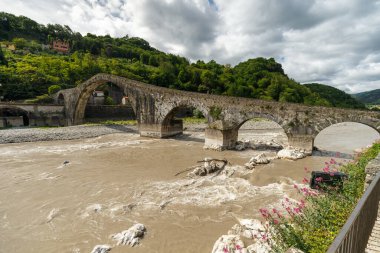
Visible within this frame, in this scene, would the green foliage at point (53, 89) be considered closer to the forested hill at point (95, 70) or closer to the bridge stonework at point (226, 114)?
the forested hill at point (95, 70)

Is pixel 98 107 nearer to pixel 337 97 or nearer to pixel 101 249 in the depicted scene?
pixel 101 249

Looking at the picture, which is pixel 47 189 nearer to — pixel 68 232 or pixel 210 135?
pixel 68 232

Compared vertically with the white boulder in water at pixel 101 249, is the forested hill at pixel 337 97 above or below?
above

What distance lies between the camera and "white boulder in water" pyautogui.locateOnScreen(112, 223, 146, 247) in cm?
548

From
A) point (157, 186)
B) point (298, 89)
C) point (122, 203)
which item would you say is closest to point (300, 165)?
point (157, 186)

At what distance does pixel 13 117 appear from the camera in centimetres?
2912

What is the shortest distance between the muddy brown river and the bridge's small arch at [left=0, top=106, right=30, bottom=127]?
1712 cm

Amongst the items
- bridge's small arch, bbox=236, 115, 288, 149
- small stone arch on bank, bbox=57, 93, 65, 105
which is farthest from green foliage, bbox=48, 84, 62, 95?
bridge's small arch, bbox=236, 115, 288, 149

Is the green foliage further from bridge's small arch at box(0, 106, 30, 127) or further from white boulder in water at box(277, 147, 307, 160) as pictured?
white boulder in water at box(277, 147, 307, 160)


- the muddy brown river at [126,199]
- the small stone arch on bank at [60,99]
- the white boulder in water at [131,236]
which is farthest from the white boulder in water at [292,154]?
the small stone arch on bank at [60,99]

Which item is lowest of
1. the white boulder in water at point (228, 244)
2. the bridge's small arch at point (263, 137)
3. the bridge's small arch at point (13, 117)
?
the bridge's small arch at point (263, 137)

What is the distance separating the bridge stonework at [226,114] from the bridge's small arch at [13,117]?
14918 mm

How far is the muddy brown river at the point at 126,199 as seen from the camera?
5789mm

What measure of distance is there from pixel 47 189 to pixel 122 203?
3854 millimetres
